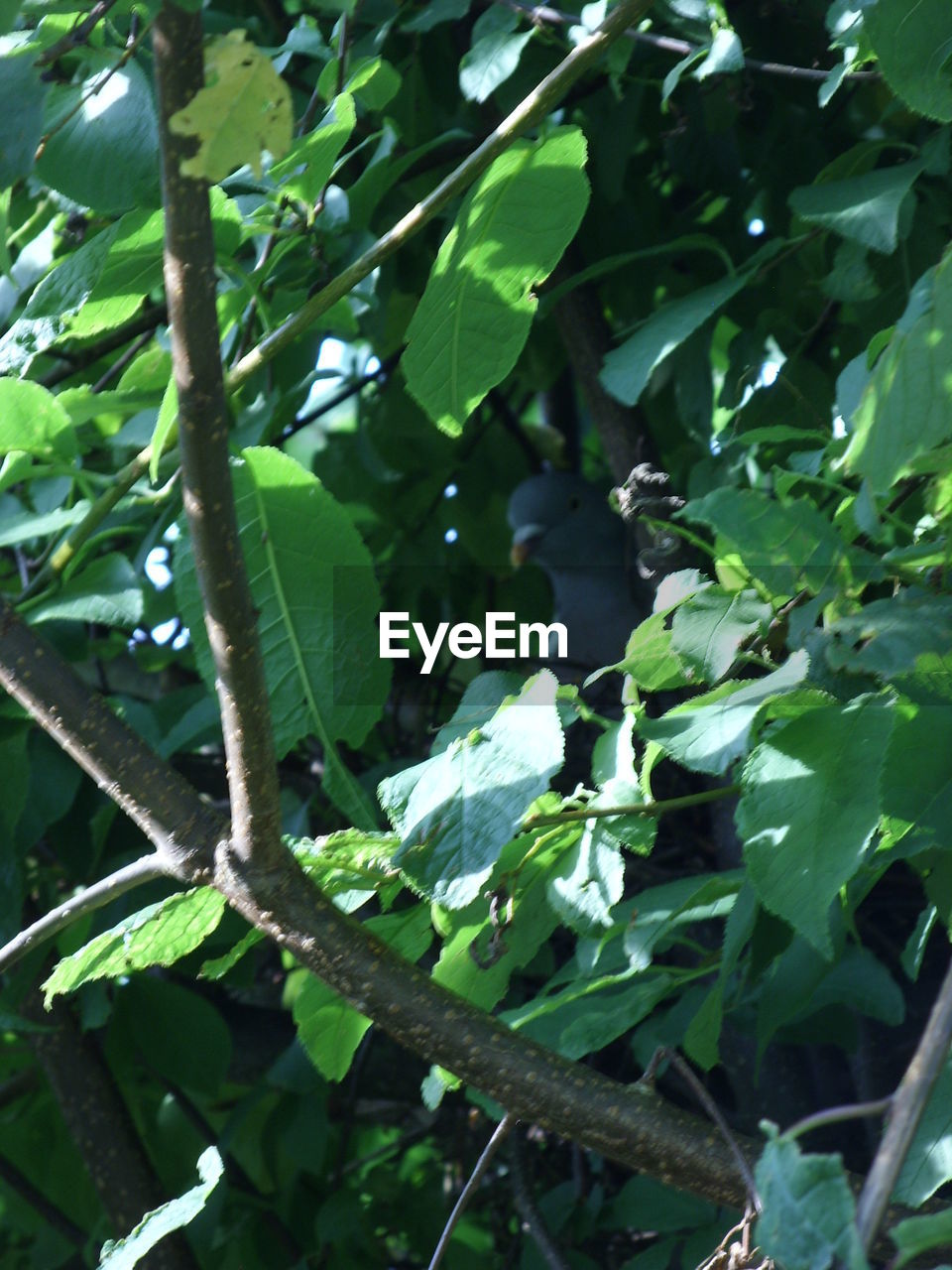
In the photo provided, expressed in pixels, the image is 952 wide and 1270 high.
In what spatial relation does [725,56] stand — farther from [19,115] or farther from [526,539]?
[526,539]

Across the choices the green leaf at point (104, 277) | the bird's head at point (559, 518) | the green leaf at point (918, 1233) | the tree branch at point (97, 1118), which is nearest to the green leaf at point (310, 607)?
the green leaf at point (104, 277)

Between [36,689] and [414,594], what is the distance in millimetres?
765

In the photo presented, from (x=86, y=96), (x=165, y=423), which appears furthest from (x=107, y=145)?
(x=165, y=423)

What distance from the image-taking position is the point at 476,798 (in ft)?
1.85

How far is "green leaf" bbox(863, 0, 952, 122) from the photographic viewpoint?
63cm

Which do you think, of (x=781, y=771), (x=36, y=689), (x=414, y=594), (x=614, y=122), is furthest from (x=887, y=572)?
(x=414, y=594)

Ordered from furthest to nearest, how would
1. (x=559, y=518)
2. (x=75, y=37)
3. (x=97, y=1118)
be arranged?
(x=559, y=518), (x=97, y=1118), (x=75, y=37)

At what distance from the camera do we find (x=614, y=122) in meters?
1.10

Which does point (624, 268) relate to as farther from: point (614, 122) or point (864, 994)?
point (864, 994)

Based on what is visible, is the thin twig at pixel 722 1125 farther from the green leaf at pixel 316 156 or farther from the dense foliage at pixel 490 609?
the green leaf at pixel 316 156

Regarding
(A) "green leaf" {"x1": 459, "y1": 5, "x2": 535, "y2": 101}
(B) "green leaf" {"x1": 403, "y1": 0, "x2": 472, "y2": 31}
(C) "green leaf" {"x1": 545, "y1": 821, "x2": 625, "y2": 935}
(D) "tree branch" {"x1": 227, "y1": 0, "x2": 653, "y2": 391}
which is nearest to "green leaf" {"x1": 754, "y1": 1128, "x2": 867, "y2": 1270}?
(C) "green leaf" {"x1": 545, "y1": 821, "x2": 625, "y2": 935}

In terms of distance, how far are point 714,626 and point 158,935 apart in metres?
0.30

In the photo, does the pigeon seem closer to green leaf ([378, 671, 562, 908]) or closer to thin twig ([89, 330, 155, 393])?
thin twig ([89, 330, 155, 393])

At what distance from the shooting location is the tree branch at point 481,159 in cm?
62
